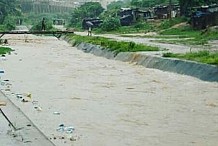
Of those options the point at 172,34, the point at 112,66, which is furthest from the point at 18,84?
the point at 172,34

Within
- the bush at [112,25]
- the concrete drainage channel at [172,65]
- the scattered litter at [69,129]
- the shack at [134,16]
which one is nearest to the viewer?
the scattered litter at [69,129]

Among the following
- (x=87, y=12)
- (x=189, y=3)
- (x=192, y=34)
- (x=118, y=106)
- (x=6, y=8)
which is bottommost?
(x=87, y=12)

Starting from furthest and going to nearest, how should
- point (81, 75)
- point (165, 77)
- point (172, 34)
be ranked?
point (172, 34)
point (81, 75)
point (165, 77)

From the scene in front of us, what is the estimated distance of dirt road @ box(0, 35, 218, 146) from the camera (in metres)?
10.5

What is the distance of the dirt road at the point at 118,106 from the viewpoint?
10500mm

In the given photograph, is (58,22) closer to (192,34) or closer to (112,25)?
(112,25)

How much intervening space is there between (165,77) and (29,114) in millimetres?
10043

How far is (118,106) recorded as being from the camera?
1441 cm

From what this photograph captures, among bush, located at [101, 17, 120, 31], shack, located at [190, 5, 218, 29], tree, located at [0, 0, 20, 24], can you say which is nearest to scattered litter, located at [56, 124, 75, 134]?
shack, located at [190, 5, 218, 29]

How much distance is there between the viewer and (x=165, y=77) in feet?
71.8

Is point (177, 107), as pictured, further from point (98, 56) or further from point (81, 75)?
point (98, 56)

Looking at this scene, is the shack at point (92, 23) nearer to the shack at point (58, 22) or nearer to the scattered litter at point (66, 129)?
the shack at point (58, 22)

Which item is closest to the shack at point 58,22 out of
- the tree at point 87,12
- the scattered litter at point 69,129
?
the tree at point 87,12

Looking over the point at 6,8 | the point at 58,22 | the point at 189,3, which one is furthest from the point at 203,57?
the point at 58,22
